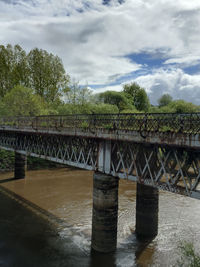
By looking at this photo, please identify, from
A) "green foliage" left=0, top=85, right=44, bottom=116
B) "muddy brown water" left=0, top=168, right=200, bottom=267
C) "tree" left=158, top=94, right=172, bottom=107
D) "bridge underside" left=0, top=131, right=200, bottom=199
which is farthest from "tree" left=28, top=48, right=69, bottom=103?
"tree" left=158, top=94, right=172, bottom=107

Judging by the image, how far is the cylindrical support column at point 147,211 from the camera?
54.0 feet

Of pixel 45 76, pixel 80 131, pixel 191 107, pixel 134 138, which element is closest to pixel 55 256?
pixel 80 131

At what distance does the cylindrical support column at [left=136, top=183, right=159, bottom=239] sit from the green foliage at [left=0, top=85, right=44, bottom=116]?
29797 mm

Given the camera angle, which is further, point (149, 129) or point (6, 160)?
point (6, 160)

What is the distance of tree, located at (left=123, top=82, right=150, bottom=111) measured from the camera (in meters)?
83.8

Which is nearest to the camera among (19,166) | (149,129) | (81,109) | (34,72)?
(149,129)

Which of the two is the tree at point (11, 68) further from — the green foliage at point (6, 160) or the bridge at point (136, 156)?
the bridge at point (136, 156)

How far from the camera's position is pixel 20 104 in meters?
41.4

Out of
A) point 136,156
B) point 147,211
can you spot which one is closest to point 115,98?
point 147,211

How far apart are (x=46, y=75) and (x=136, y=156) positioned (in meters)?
46.6

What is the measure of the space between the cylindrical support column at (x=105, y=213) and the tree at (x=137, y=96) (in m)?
69.8

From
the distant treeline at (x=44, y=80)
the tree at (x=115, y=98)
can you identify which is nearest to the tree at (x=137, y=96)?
the tree at (x=115, y=98)

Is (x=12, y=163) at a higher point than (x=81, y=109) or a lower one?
lower

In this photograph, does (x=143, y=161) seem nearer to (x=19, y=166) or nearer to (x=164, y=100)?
(x=19, y=166)
